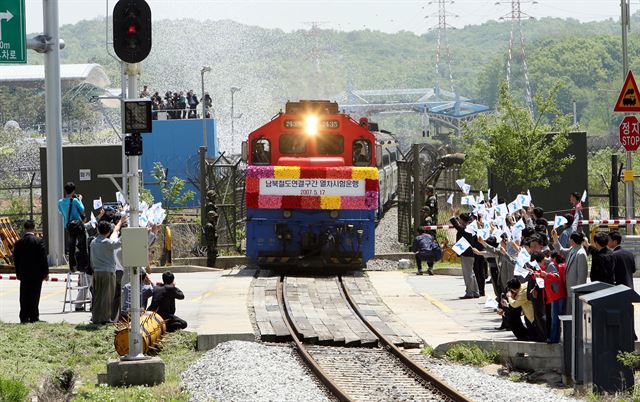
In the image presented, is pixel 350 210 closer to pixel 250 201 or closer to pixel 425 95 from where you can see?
pixel 250 201

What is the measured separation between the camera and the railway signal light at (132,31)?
52.6ft

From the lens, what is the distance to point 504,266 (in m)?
21.5

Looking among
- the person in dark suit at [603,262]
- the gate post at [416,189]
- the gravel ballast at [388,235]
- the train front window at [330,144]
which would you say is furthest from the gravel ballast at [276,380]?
the gravel ballast at [388,235]

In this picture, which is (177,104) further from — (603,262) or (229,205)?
(603,262)

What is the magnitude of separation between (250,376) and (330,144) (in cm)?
1441

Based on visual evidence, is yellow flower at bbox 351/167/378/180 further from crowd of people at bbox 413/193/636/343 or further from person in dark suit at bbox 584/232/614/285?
person in dark suit at bbox 584/232/614/285

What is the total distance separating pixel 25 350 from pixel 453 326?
22.6 feet

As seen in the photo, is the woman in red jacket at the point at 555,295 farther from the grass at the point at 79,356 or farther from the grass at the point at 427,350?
the grass at the point at 79,356

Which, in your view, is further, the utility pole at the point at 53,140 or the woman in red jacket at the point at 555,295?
the utility pole at the point at 53,140

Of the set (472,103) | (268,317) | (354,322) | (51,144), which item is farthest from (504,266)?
(472,103)

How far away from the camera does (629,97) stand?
84.4 ft

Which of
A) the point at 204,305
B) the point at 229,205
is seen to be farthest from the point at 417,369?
the point at 229,205

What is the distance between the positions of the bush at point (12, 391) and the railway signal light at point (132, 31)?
14.2 feet

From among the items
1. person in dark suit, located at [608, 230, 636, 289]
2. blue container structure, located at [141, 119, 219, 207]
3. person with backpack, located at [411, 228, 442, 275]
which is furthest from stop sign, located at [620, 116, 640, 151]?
blue container structure, located at [141, 119, 219, 207]
